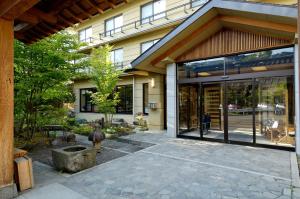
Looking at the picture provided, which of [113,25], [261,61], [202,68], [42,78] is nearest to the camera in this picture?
[42,78]

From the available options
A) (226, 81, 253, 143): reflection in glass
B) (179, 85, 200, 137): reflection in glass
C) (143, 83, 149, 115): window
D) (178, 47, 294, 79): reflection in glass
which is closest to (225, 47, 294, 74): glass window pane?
(178, 47, 294, 79): reflection in glass

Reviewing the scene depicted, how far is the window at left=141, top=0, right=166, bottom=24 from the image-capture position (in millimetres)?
13195

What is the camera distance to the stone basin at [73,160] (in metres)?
5.43

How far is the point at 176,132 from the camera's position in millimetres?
9945

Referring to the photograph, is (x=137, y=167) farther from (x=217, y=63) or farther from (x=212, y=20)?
(x=212, y=20)

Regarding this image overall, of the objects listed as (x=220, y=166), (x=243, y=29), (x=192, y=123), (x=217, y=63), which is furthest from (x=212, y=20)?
(x=220, y=166)

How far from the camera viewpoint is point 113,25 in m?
16.2

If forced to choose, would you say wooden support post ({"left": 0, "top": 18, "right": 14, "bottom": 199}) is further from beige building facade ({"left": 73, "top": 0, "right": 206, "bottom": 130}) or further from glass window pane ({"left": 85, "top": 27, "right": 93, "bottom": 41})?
glass window pane ({"left": 85, "top": 27, "right": 93, "bottom": 41})

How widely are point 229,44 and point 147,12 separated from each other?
7483mm

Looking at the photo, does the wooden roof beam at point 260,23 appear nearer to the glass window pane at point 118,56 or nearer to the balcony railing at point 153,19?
the balcony railing at point 153,19

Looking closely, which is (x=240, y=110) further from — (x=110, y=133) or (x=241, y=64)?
(x=110, y=133)

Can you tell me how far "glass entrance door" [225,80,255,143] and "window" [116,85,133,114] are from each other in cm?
741

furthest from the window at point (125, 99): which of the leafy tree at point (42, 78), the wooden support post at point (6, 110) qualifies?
the wooden support post at point (6, 110)

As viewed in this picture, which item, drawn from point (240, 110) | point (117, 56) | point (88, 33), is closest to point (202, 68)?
point (240, 110)
